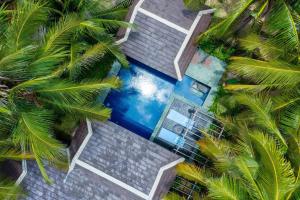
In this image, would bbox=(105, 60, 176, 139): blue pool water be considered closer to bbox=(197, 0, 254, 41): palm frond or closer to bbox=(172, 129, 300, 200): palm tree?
bbox=(197, 0, 254, 41): palm frond

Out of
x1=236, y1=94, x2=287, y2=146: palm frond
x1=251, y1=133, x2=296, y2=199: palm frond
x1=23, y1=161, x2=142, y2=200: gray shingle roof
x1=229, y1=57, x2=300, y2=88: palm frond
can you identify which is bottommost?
x1=23, y1=161, x2=142, y2=200: gray shingle roof

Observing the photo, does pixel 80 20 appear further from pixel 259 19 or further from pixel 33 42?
pixel 259 19

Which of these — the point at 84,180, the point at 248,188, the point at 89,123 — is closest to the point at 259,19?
the point at 248,188

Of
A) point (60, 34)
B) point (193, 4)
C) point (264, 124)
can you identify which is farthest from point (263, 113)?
point (60, 34)

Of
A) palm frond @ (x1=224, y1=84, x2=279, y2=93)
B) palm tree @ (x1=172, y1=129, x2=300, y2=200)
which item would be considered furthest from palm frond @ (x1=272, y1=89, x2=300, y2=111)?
palm tree @ (x1=172, y1=129, x2=300, y2=200)

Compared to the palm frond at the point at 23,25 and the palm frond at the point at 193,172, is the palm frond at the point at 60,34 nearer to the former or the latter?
the palm frond at the point at 23,25

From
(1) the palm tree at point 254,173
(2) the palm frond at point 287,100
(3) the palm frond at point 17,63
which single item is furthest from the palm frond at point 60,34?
(2) the palm frond at point 287,100
